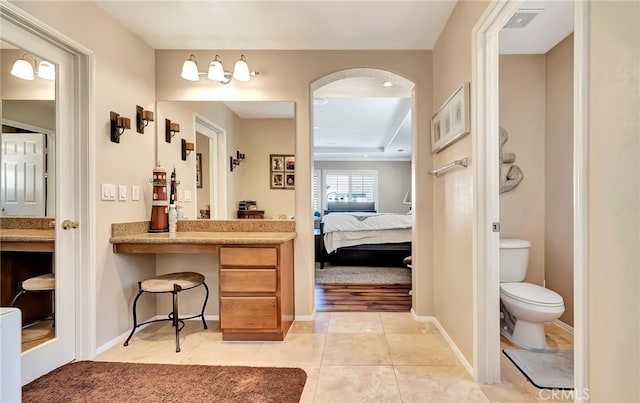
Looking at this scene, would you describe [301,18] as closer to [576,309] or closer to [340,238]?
[576,309]

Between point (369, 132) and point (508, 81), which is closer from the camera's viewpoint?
point (508, 81)

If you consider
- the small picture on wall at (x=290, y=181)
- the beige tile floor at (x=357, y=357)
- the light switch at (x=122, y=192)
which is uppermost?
the small picture on wall at (x=290, y=181)

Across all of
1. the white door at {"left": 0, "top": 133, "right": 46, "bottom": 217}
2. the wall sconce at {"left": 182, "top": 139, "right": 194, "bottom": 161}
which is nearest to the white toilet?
the wall sconce at {"left": 182, "top": 139, "right": 194, "bottom": 161}

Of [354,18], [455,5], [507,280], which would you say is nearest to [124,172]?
[354,18]

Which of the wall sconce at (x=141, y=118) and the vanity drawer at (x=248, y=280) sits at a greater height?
the wall sconce at (x=141, y=118)

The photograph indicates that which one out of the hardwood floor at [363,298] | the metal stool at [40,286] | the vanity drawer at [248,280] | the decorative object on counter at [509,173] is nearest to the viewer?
the metal stool at [40,286]

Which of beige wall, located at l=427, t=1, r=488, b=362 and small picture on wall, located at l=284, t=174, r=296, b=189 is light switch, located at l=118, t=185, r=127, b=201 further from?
beige wall, located at l=427, t=1, r=488, b=362

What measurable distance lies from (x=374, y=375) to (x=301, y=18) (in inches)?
96.9

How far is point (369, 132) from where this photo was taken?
620 centimetres

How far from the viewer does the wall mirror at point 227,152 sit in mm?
2773

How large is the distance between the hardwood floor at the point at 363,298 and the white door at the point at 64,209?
76.0 inches

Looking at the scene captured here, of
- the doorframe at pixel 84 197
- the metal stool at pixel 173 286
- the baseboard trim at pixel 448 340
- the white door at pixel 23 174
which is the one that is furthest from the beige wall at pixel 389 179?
the white door at pixel 23 174

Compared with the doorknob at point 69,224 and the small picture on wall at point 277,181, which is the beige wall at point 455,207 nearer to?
the small picture on wall at point 277,181
